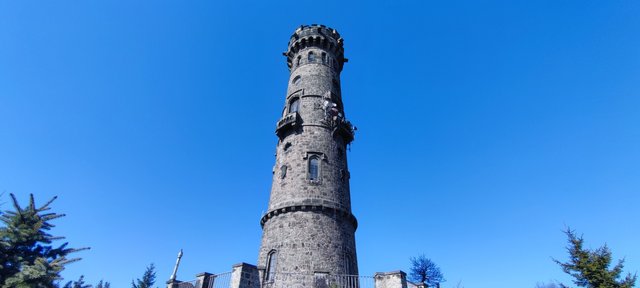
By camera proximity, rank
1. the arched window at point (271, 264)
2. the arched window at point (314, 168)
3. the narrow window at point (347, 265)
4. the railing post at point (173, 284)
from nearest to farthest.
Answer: the arched window at point (271, 264) < the railing post at point (173, 284) < the narrow window at point (347, 265) < the arched window at point (314, 168)

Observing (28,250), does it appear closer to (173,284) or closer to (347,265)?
(173,284)

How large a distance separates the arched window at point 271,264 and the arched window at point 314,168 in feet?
16.3

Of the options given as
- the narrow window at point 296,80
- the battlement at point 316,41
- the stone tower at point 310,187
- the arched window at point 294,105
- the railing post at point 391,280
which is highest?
the battlement at point 316,41

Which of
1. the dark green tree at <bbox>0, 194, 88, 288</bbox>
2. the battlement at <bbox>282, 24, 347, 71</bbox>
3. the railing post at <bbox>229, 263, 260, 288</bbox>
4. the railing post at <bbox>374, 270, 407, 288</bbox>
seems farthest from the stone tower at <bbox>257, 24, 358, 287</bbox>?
the dark green tree at <bbox>0, 194, 88, 288</bbox>

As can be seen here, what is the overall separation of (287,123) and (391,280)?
1299 cm

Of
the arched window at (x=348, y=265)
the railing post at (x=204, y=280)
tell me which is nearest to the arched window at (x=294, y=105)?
the arched window at (x=348, y=265)

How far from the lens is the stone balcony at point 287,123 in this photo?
80.4 feet

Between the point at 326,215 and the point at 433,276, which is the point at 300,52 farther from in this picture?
the point at 433,276

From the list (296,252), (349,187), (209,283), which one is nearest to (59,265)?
(209,283)

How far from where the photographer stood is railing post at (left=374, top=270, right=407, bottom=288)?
1481 centimetres

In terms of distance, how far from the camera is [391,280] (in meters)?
15.0

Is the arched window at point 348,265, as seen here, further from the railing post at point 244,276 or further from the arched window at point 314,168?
the railing post at point 244,276

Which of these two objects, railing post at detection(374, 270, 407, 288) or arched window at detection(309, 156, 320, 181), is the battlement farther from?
railing post at detection(374, 270, 407, 288)

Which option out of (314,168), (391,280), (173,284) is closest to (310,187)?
(314,168)
